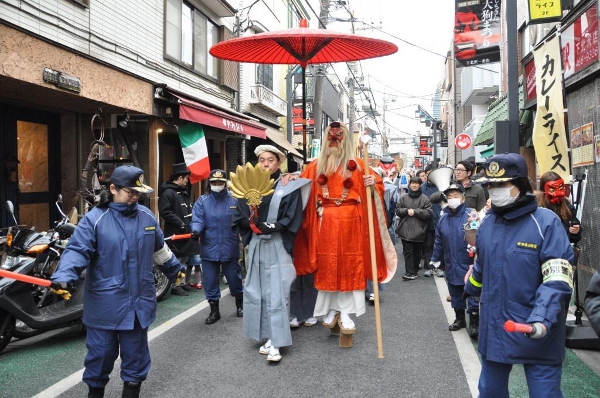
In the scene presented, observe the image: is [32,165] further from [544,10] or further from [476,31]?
[476,31]

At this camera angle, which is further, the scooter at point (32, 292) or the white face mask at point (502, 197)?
the scooter at point (32, 292)

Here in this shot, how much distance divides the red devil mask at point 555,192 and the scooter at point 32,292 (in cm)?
487

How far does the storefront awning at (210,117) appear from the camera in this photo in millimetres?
9742

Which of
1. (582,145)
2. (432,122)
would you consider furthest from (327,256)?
(432,122)

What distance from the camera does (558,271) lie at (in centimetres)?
267

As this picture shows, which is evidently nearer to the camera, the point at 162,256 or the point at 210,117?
the point at 162,256

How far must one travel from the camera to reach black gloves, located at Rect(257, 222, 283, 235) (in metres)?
4.71

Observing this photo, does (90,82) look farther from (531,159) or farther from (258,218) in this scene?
(531,159)

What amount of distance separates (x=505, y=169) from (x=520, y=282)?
0.65 meters

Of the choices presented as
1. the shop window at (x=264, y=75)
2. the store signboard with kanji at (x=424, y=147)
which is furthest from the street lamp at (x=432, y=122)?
the shop window at (x=264, y=75)

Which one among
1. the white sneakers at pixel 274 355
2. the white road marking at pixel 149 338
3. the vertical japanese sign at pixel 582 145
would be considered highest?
the vertical japanese sign at pixel 582 145

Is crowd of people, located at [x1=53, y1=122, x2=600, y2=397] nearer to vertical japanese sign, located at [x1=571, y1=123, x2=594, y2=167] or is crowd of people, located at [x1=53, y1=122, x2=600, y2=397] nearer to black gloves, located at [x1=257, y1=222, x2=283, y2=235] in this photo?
black gloves, located at [x1=257, y1=222, x2=283, y2=235]

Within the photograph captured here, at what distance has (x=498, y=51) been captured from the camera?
14219mm

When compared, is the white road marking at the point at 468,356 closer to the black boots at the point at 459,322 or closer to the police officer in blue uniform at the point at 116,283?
the black boots at the point at 459,322
